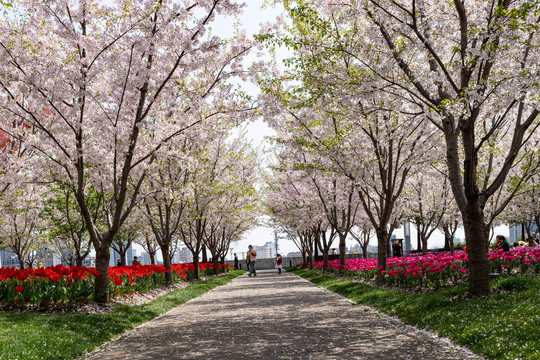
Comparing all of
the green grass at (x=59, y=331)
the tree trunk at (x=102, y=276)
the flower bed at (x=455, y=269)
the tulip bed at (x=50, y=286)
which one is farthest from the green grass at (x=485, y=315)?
the tulip bed at (x=50, y=286)

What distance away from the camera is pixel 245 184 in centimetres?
2553

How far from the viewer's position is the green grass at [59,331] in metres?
6.86

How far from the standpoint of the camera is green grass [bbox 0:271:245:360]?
6859 millimetres

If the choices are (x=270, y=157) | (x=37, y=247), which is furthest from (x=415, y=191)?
(x=37, y=247)

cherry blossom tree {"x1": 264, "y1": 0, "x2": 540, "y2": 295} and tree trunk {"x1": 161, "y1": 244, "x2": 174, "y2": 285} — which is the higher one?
cherry blossom tree {"x1": 264, "y1": 0, "x2": 540, "y2": 295}

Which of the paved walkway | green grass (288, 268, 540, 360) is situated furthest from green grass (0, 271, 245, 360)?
green grass (288, 268, 540, 360)

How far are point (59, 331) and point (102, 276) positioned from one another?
4.11 metres

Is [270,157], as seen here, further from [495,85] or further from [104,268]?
[495,85]

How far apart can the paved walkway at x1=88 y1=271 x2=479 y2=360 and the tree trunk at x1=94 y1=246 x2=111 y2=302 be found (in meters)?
1.83

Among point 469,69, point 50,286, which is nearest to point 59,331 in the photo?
point 50,286

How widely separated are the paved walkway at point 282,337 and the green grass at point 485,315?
32 centimetres

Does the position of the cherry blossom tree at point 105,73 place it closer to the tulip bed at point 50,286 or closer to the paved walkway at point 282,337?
the tulip bed at point 50,286

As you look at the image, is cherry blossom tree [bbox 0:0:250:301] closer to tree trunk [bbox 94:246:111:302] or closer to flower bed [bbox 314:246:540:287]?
tree trunk [bbox 94:246:111:302]

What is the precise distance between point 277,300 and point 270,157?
18.4 m
